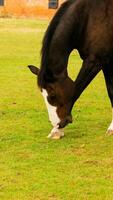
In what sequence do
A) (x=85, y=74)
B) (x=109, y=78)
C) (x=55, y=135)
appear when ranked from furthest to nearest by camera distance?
(x=109, y=78), (x=55, y=135), (x=85, y=74)

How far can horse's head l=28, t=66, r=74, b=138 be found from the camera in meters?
8.28

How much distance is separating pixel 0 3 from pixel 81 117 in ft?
127

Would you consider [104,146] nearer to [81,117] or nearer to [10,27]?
[81,117]

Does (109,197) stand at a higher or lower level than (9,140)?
higher

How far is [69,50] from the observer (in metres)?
8.51

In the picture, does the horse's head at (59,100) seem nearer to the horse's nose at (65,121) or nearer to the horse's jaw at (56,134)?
the horse's nose at (65,121)

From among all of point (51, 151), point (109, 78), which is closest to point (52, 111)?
point (51, 151)

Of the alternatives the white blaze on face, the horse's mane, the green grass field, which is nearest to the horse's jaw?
the green grass field

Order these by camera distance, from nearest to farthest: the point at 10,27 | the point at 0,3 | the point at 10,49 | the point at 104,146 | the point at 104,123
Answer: the point at 104,146 → the point at 104,123 → the point at 10,49 → the point at 10,27 → the point at 0,3

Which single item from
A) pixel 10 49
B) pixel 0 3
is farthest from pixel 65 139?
pixel 0 3

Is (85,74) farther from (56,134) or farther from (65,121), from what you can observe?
(56,134)

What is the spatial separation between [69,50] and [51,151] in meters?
1.52

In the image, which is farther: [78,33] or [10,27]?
[10,27]

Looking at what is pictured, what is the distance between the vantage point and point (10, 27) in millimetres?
33500
